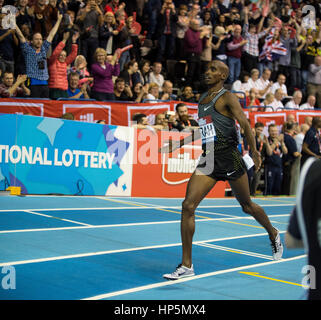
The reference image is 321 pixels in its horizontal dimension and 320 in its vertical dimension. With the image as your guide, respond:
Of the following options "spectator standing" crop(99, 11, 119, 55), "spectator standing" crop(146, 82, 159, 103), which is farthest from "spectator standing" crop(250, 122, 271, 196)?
"spectator standing" crop(99, 11, 119, 55)

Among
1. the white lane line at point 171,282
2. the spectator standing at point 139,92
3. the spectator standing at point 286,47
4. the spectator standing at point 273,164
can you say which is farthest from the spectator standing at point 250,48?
the white lane line at point 171,282

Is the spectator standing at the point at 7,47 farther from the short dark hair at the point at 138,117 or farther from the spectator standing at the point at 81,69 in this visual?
the short dark hair at the point at 138,117

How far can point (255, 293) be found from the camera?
5.63 metres

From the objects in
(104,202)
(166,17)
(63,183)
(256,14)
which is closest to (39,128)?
(63,183)

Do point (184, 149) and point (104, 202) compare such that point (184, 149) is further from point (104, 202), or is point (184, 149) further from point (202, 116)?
point (202, 116)

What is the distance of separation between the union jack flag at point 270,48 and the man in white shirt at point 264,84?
1635 mm

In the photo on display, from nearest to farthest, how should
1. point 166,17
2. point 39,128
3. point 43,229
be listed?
point 43,229
point 39,128
point 166,17

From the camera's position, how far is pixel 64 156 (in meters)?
12.5

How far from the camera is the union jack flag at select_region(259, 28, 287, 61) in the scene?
2231 cm

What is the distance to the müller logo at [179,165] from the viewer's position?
48.4 ft

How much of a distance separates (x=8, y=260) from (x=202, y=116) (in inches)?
114

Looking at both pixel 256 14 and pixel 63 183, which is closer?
pixel 63 183

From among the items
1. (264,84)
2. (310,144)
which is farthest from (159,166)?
(264,84)

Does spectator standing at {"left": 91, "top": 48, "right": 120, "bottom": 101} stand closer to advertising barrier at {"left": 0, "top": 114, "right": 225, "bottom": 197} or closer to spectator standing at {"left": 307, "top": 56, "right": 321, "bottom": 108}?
advertising barrier at {"left": 0, "top": 114, "right": 225, "bottom": 197}
